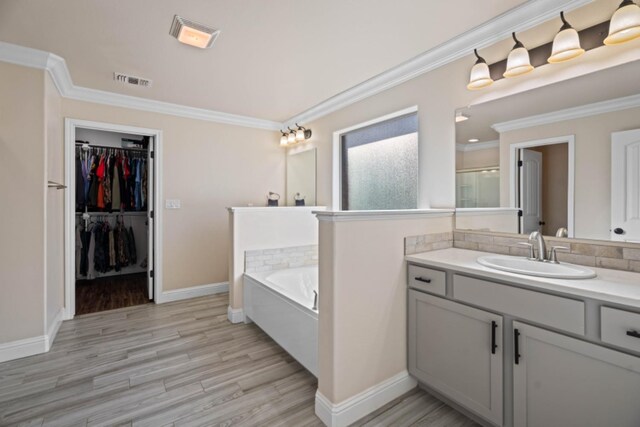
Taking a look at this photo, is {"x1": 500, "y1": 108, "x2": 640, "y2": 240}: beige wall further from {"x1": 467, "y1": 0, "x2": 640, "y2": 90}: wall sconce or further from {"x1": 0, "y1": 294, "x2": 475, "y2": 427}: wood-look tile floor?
{"x1": 0, "y1": 294, "x2": 475, "y2": 427}: wood-look tile floor

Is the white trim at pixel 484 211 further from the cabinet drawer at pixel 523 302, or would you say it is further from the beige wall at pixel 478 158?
the cabinet drawer at pixel 523 302

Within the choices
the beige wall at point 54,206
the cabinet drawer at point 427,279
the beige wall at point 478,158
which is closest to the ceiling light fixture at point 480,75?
the beige wall at point 478,158

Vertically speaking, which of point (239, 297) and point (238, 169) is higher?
point (238, 169)

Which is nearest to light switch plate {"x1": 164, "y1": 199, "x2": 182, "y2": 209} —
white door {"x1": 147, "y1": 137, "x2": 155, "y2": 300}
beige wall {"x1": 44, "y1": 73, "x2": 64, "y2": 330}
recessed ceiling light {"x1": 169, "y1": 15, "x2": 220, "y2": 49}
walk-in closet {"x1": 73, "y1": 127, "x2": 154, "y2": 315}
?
white door {"x1": 147, "y1": 137, "x2": 155, "y2": 300}

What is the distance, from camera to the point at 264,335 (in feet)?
8.77

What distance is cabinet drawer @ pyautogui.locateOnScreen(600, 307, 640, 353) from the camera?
3.46 ft

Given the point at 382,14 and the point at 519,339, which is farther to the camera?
the point at 382,14

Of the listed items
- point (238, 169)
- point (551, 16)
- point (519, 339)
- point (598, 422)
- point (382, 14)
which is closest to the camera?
point (598, 422)

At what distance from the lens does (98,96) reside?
313cm

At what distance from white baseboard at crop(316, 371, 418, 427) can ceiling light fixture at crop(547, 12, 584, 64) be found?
2059 millimetres

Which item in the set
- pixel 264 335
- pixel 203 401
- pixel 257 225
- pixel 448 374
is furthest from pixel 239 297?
pixel 448 374

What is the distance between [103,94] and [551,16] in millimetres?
3918

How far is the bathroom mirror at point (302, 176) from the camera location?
152 inches

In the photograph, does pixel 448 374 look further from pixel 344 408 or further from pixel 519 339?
pixel 344 408
